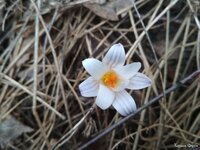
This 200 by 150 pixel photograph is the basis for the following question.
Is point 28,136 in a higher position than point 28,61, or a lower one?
lower

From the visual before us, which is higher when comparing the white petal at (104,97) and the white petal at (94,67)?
the white petal at (94,67)

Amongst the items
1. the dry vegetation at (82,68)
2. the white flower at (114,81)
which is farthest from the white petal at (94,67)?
the dry vegetation at (82,68)

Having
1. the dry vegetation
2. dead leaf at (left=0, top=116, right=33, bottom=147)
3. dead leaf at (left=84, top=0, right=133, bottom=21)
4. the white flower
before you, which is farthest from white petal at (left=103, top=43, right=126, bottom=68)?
dead leaf at (left=0, top=116, right=33, bottom=147)

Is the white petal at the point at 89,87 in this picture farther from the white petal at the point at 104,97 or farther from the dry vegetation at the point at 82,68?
the dry vegetation at the point at 82,68

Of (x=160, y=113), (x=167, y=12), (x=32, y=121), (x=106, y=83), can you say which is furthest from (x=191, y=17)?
(x=32, y=121)

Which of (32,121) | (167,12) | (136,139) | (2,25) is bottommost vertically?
(136,139)

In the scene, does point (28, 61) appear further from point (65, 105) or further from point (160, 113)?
point (160, 113)

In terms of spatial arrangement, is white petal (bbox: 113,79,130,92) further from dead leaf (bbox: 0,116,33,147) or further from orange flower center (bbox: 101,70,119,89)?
dead leaf (bbox: 0,116,33,147)
